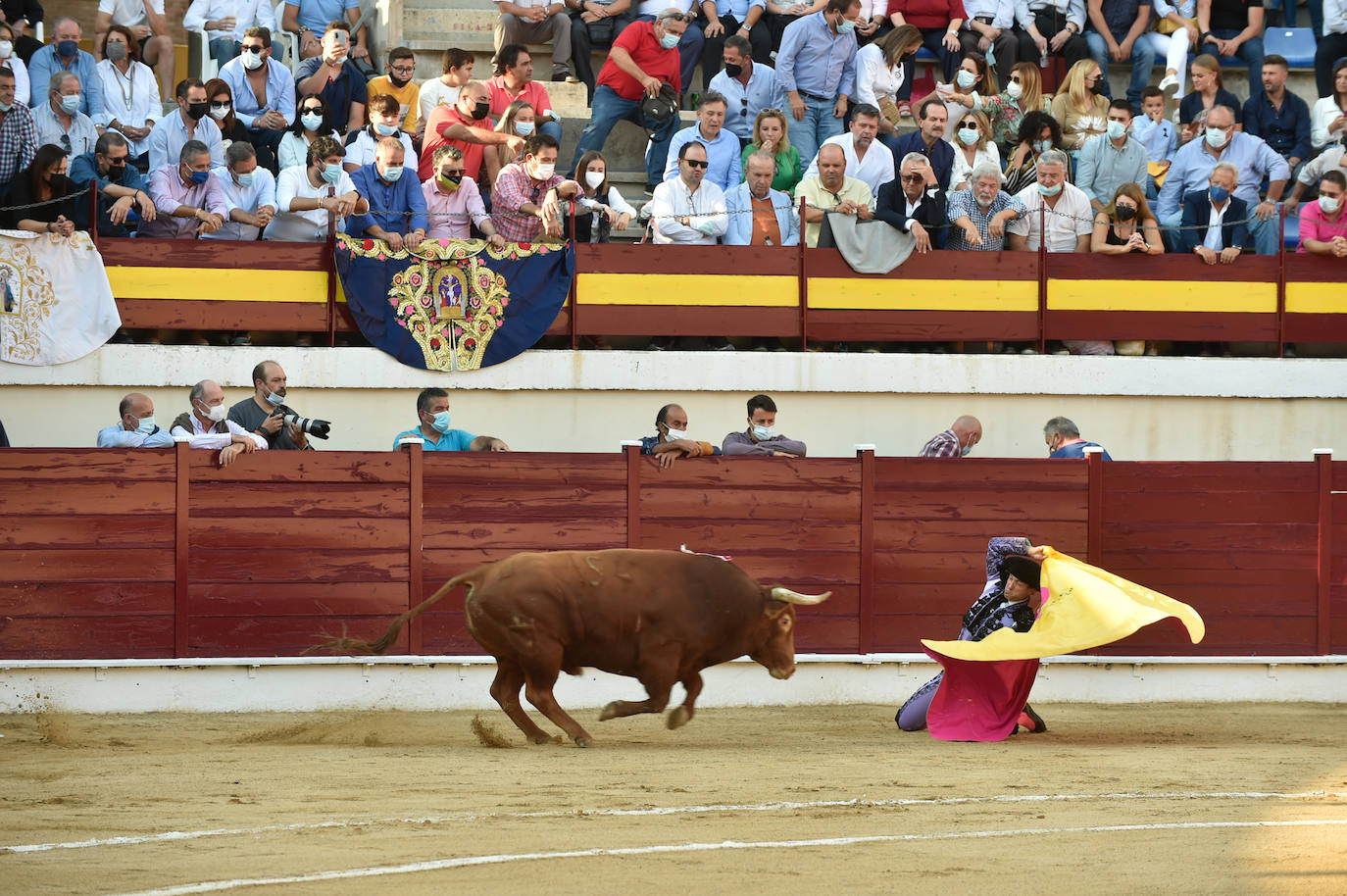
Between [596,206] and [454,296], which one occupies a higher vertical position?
[596,206]

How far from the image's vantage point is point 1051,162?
11930mm

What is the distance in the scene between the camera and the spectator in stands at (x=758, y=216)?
1191cm

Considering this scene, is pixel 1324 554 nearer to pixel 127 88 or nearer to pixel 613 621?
pixel 613 621

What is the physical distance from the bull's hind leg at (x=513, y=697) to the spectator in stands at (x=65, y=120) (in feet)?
16.9

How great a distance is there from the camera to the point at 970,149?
12711mm

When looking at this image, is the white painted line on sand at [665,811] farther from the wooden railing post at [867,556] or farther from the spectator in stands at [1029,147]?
the spectator in stands at [1029,147]

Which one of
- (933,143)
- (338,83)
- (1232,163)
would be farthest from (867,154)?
(338,83)

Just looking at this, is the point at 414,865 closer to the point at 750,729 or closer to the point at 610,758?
the point at 610,758

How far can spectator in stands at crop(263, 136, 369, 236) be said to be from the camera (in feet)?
36.3

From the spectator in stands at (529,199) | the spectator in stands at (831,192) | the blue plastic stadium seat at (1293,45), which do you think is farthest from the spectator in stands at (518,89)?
the blue plastic stadium seat at (1293,45)

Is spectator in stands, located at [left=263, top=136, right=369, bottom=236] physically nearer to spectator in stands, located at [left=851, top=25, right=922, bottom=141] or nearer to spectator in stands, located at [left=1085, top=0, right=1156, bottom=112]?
spectator in stands, located at [left=851, top=25, right=922, bottom=141]

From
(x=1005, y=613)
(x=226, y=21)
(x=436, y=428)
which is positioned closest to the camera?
(x=1005, y=613)

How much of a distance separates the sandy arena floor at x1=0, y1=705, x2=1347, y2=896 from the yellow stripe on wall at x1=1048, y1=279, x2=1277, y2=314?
4116 mm

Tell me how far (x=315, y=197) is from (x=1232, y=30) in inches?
328
